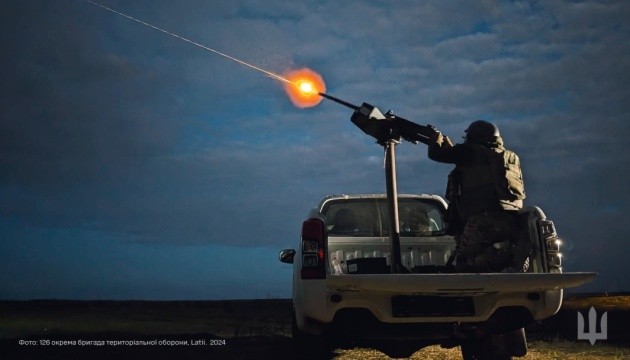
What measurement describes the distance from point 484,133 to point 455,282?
Answer: 164cm

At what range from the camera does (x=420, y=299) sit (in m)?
4.98

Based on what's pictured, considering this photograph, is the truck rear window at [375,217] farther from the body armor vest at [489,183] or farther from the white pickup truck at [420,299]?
the body armor vest at [489,183]

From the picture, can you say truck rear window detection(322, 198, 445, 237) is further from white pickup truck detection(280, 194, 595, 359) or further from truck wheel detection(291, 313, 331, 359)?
truck wheel detection(291, 313, 331, 359)

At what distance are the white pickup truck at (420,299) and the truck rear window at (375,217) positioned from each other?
66 cm

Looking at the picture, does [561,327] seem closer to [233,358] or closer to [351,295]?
[233,358]

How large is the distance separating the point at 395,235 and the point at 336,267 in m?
0.74

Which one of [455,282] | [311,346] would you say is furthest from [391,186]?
[311,346]

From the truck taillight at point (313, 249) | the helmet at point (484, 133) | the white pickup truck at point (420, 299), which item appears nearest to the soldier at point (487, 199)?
the helmet at point (484, 133)

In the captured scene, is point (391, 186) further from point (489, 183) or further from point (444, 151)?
point (489, 183)

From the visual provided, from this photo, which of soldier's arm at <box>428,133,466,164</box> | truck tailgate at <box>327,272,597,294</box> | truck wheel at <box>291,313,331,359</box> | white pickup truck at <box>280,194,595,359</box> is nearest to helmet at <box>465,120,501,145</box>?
soldier's arm at <box>428,133,466,164</box>

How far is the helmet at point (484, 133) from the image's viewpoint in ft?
18.3

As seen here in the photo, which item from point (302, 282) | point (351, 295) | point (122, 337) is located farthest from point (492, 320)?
point (122, 337)

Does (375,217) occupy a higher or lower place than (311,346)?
higher

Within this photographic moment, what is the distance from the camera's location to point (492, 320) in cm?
528
